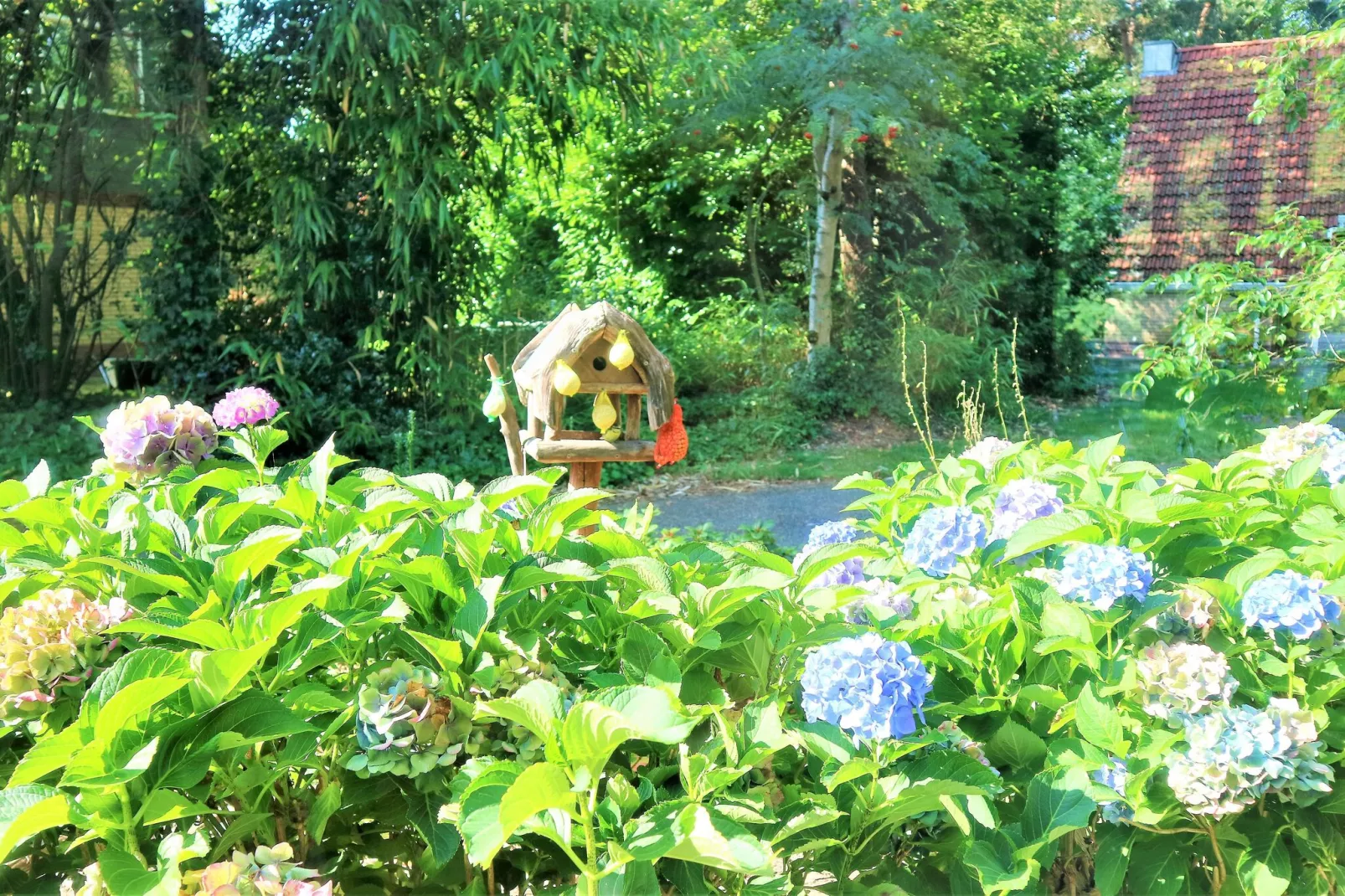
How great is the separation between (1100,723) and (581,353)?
64.0 inches

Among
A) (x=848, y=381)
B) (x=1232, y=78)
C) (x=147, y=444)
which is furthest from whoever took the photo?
(x=1232, y=78)

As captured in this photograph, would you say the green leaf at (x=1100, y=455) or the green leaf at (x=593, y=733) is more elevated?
the green leaf at (x=1100, y=455)

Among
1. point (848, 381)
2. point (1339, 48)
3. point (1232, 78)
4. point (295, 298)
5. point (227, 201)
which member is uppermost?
point (1232, 78)

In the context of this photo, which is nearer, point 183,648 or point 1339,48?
point 183,648

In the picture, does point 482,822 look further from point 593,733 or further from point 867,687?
point 867,687

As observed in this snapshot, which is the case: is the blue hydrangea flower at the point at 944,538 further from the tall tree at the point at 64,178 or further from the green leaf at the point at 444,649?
the tall tree at the point at 64,178

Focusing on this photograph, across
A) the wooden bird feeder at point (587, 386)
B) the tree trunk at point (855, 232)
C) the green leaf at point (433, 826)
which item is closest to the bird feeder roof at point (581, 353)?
the wooden bird feeder at point (587, 386)

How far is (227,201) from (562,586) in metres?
6.33

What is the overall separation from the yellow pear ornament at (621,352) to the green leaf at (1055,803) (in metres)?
1.54

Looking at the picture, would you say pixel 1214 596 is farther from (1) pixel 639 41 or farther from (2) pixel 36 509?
(1) pixel 639 41

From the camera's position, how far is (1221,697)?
42.8 inches

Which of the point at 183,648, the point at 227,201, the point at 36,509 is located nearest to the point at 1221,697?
the point at 183,648

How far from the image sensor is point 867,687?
3.20 ft

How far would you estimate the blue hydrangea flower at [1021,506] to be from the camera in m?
1.45
